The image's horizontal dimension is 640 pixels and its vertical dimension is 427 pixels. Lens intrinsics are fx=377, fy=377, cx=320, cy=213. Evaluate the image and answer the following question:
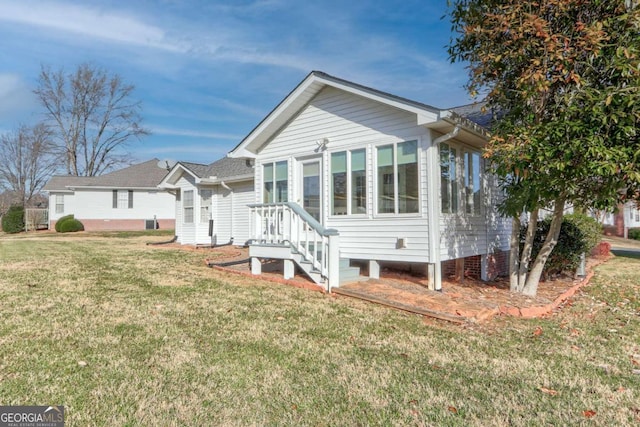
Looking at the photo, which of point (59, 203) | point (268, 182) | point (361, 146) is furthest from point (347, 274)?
point (59, 203)

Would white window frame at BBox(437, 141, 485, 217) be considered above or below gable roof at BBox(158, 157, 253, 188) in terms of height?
below

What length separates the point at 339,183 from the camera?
8.40 m

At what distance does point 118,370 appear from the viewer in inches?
133

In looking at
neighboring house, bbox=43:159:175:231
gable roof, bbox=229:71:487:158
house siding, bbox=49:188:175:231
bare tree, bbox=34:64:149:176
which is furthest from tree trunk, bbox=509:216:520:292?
bare tree, bbox=34:64:149:176

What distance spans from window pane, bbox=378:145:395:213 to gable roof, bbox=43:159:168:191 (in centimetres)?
2430

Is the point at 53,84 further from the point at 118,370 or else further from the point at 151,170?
the point at 118,370

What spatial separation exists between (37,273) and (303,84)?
7.07m

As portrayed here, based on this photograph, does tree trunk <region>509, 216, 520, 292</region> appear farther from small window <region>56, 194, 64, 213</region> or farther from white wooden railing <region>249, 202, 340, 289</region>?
small window <region>56, 194, 64, 213</region>

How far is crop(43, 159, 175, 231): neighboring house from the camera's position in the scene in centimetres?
2756

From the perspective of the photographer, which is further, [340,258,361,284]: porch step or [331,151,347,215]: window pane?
[331,151,347,215]: window pane

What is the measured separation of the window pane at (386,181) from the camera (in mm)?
7555

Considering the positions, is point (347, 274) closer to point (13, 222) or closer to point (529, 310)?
point (529, 310)

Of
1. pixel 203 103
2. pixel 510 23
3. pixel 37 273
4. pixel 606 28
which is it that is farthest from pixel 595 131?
pixel 203 103

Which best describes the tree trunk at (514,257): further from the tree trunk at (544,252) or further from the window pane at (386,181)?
the window pane at (386,181)
